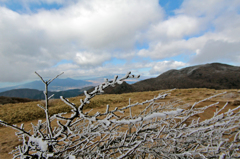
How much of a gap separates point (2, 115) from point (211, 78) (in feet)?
122

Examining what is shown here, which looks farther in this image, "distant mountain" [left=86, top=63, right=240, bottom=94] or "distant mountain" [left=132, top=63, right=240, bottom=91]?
"distant mountain" [left=86, top=63, right=240, bottom=94]

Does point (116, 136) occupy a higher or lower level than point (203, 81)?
lower

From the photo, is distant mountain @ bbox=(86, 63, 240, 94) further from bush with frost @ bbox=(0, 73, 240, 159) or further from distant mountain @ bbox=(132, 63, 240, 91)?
bush with frost @ bbox=(0, 73, 240, 159)

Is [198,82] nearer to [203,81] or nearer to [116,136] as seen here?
[203,81]

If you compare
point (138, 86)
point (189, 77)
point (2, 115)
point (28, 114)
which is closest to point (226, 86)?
point (189, 77)

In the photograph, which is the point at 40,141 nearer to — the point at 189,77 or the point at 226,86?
the point at 226,86

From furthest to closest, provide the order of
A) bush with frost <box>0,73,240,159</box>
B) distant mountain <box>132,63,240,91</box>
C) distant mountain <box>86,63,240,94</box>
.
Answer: distant mountain <box>86,63,240,94</box> → distant mountain <box>132,63,240,91</box> → bush with frost <box>0,73,240,159</box>

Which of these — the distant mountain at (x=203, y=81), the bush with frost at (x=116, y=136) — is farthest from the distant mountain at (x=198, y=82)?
the bush with frost at (x=116, y=136)

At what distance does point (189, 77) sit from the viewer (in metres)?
30.3

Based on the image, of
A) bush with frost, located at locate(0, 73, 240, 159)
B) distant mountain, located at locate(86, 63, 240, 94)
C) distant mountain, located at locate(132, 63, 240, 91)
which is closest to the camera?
bush with frost, located at locate(0, 73, 240, 159)

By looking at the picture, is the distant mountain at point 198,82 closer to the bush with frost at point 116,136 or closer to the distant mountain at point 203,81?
the distant mountain at point 203,81

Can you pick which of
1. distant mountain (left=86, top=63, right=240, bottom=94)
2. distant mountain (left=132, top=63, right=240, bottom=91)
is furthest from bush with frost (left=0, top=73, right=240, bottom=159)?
distant mountain (left=132, top=63, right=240, bottom=91)

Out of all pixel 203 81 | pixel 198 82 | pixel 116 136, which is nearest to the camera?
pixel 116 136

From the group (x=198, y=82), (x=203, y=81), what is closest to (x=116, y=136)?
(x=198, y=82)
